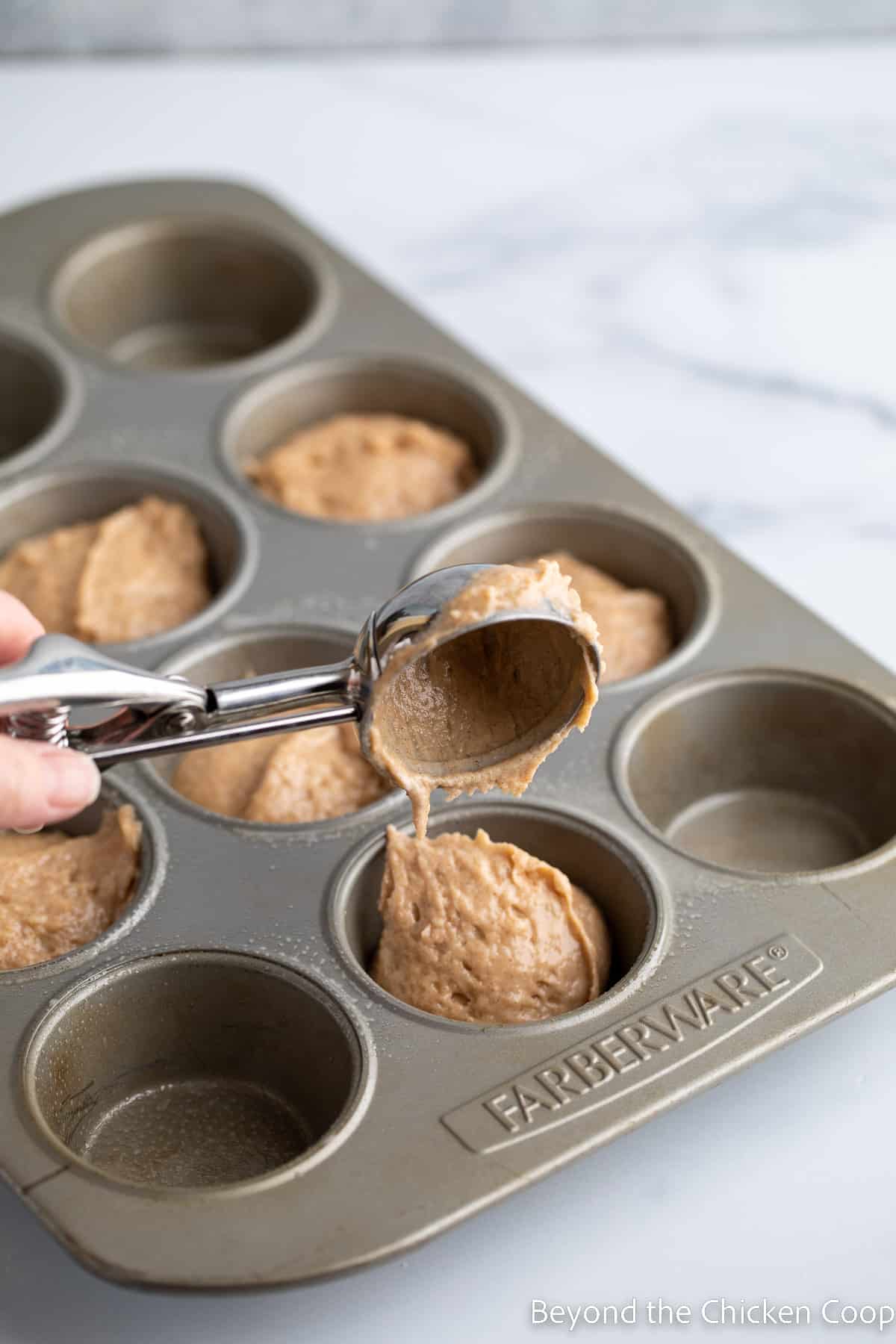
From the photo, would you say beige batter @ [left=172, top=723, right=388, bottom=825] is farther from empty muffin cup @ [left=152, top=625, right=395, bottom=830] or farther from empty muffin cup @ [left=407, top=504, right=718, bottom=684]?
empty muffin cup @ [left=407, top=504, right=718, bottom=684]

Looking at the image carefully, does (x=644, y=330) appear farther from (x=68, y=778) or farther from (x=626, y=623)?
(x=68, y=778)

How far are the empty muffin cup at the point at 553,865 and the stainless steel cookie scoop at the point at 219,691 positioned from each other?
307mm

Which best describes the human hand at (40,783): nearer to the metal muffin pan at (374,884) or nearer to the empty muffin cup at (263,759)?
the metal muffin pan at (374,884)

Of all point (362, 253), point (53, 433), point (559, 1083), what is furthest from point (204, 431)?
point (559, 1083)

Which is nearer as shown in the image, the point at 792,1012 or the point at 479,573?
the point at 479,573

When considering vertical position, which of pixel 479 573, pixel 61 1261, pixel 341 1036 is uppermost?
pixel 479 573

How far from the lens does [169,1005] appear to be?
2152mm

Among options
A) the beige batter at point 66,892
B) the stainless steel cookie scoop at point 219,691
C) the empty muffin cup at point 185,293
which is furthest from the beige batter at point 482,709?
the empty muffin cup at point 185,293

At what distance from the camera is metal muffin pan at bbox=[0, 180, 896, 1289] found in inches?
72.1

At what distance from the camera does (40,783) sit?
1.79m

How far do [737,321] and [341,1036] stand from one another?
219 centimetres

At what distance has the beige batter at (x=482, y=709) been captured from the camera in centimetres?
199

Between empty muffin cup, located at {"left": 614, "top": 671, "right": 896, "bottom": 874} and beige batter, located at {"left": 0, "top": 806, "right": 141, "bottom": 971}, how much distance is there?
73cm

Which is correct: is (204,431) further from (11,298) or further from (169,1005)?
(169,1005)
